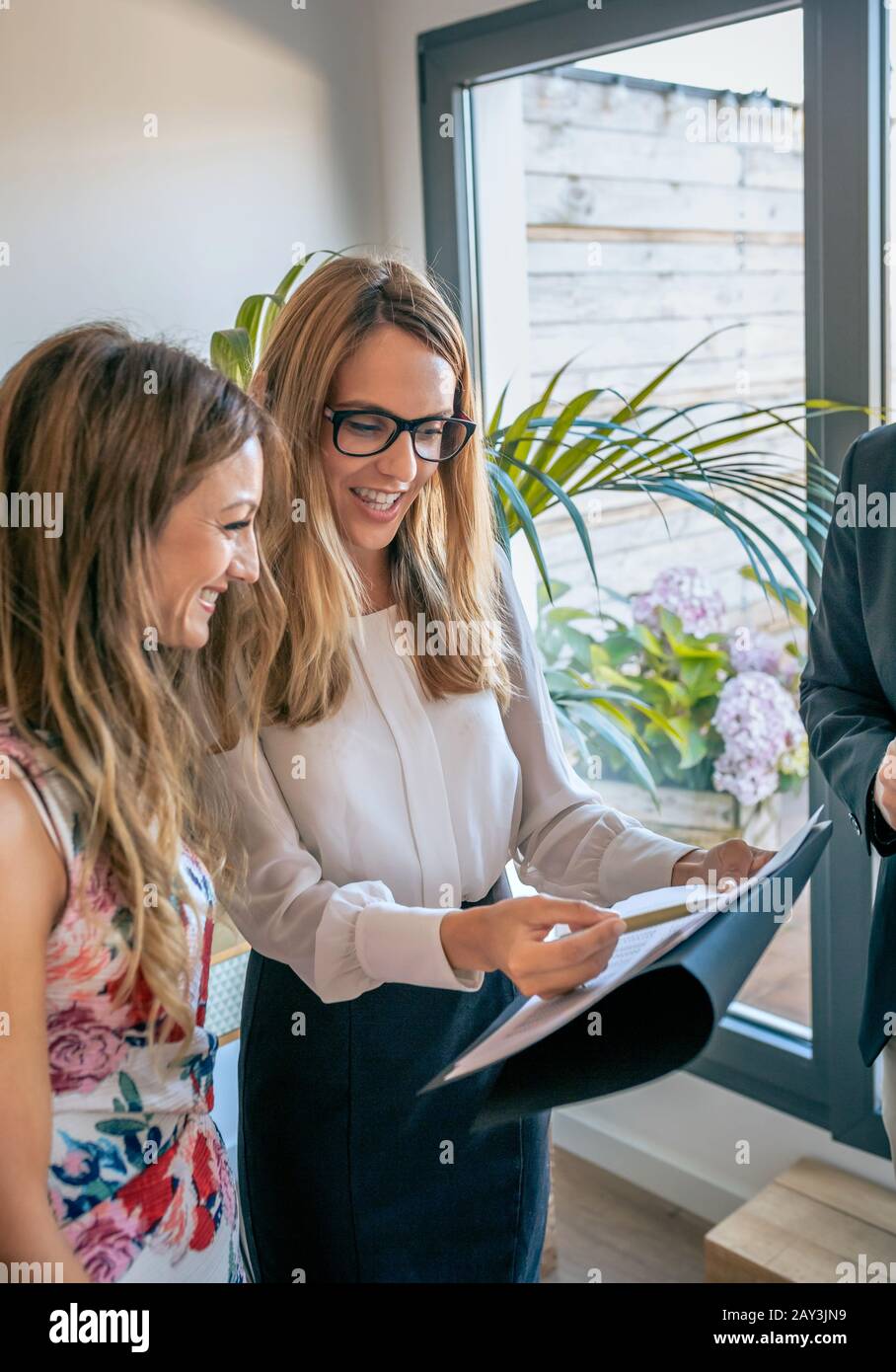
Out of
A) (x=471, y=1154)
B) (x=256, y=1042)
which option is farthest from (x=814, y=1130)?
(x=256, y=1042)

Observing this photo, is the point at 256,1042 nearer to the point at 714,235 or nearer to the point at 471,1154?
the point at 471,1154

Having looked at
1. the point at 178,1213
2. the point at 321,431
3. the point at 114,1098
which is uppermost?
the point at 321,431

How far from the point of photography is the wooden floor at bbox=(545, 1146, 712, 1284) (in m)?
2.31

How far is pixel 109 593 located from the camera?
948 mm


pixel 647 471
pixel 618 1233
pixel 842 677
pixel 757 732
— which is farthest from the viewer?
pixel 618 1233

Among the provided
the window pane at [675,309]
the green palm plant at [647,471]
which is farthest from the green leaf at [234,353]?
the window pane at [675,309]

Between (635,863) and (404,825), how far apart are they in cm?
26

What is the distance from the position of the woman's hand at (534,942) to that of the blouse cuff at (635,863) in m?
0.25

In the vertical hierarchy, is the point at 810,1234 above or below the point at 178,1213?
below

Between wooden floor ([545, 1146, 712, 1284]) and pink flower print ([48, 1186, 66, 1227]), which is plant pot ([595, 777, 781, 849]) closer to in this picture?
wooden floor ([545, 1146, 712, 1284])

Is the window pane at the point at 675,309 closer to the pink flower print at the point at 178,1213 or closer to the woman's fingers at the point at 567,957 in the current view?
the woman's fingers at the point at 567,957

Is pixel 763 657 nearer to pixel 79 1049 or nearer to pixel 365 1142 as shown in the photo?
pixel 365 1142

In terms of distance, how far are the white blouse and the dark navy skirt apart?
10 centimetres

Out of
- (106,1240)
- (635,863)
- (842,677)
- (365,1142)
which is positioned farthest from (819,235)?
(106,1240)
